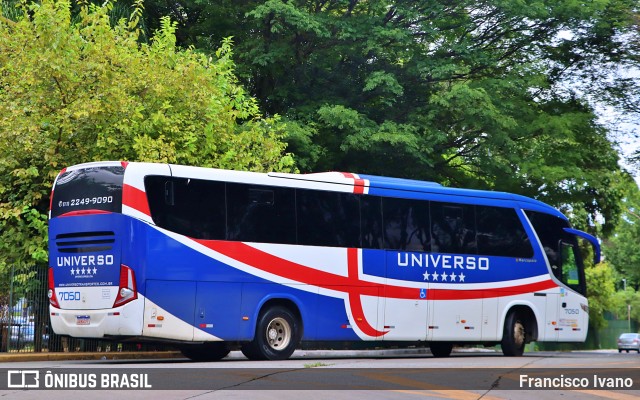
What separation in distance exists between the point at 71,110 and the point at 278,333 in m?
6.26

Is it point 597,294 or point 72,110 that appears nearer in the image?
point 72,110

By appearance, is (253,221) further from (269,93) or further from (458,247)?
(269,93)

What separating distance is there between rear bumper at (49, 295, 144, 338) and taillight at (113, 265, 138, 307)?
0.09m

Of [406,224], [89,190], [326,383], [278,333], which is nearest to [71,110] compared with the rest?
[89,190]

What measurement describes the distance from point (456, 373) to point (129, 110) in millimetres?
10223

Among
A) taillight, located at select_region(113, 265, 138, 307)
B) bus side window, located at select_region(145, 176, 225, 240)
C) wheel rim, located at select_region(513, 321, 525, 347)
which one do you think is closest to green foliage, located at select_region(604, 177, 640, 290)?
wheel rim, located at select_region(513, 321, 525, 347)

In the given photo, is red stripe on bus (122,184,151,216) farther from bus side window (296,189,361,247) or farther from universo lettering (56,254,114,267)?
bus side window (296,189,361,247)

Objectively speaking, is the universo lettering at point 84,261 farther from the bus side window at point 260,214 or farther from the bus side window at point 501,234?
the bus side window at point 501,234

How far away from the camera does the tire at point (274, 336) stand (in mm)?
20688

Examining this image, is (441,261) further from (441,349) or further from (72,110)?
(72,110)

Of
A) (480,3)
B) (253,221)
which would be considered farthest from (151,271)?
(480,3)

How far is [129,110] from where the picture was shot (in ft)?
76.8

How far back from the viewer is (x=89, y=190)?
1938 cm

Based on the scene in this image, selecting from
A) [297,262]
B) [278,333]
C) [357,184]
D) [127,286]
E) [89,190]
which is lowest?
[278,333]
